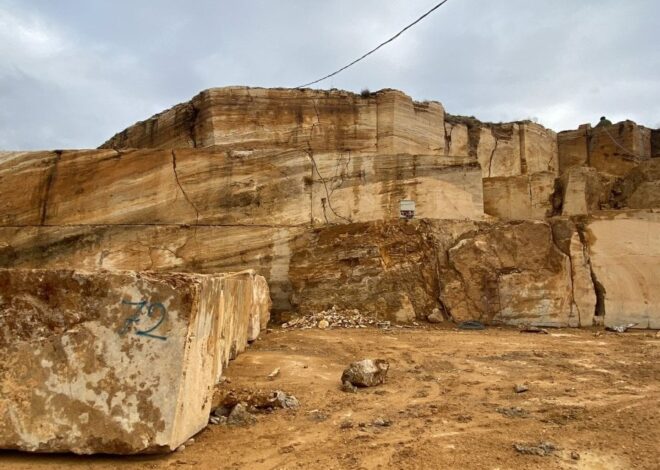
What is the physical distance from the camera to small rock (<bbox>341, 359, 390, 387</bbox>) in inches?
142

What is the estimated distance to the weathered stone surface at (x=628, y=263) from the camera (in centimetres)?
641

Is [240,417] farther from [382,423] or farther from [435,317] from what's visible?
[435,317]

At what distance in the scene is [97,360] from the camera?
8.20 feet

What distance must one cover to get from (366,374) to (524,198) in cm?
717

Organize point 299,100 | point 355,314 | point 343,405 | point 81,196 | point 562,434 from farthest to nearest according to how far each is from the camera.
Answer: point 299,100 → point 81,196 → point 355,314 → point 343,405 → point 562,434

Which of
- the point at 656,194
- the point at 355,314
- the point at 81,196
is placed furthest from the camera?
the point at 656,194

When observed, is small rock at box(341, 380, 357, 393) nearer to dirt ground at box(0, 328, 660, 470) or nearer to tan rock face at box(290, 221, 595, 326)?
dirt ground at box(0, 328, 660, 470)

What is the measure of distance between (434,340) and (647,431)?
9.70 ft

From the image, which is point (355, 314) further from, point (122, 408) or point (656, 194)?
point (656, 194)

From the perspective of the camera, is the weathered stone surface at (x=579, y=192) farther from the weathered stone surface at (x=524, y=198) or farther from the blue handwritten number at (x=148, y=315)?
the blue handwritten number at (x=148, y=315)

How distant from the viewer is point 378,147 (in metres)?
11.2

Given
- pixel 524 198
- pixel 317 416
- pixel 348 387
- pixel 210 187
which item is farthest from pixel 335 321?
pixel 524 198

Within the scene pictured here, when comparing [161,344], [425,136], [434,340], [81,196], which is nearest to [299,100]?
[425,136]

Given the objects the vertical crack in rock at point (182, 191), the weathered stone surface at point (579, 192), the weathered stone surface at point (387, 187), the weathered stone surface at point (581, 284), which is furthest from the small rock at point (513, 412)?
the weathered stone surface at point (579, 192)
